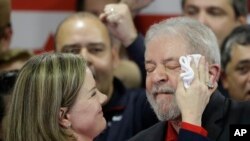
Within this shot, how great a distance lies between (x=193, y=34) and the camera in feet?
8.35

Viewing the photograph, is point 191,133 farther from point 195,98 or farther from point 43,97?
point 43,97

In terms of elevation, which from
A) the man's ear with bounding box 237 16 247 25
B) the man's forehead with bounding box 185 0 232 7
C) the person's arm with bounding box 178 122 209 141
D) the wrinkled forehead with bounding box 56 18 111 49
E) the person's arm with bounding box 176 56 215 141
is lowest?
the person's arm with bounding box 178 122 209 141

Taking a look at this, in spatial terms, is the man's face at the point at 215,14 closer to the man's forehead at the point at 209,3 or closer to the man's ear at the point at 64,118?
the man's forehead at the point at 209,3

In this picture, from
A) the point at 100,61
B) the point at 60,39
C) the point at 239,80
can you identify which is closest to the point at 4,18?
the point at 60,39

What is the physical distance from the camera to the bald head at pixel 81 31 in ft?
10.4

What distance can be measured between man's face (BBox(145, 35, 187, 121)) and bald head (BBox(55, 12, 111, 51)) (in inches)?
25.8

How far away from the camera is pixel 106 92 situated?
10.4 feet

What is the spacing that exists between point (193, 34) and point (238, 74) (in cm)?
64

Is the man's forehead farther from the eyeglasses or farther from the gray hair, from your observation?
the eyeglasses

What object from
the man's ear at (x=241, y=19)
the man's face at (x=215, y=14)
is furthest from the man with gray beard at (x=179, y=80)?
the man's ear at (x=241, y=19)

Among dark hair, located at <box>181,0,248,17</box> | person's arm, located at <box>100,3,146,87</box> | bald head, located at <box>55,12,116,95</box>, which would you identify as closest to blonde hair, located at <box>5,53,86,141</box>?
person's arm, located at <box>100,3,146,87</box>

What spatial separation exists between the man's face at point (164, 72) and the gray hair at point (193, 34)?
0.9 inches

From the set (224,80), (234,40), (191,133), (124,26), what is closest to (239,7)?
(234,40)

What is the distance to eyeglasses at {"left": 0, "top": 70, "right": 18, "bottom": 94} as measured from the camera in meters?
2.86
